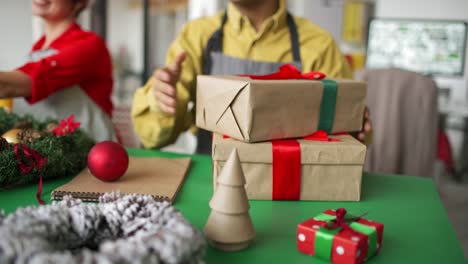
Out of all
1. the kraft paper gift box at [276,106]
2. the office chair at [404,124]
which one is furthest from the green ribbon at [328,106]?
the office chair at [404,124]

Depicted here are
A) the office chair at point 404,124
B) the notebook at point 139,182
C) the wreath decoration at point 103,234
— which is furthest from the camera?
the office chair at point 404,124

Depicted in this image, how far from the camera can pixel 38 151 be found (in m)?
0.84

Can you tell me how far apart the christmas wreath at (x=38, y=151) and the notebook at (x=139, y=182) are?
0.04m

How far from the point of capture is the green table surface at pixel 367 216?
61 cm

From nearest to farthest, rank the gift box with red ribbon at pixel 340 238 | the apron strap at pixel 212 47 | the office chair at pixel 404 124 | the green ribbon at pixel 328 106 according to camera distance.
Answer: the gift box with red ribbon at pixel 340 238 → the green ribbon at pixel 328 106 → the apron strap at pixel 212 47 → the office chair at pixel 404 124

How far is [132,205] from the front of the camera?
0.55 m

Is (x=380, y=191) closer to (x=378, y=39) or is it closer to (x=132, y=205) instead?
(x=132, y=205)

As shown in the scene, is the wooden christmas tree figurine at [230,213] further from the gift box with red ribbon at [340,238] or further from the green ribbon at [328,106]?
the green ribbon at [328,106]

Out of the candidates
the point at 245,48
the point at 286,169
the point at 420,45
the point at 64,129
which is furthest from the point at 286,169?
the point at 420,45

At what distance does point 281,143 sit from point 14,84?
2.33ft

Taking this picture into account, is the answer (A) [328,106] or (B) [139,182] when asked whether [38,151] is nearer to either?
(B) [139,182]

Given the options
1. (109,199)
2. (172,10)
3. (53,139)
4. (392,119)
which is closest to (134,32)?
(172,10)

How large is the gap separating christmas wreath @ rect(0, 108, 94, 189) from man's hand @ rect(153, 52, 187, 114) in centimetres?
19

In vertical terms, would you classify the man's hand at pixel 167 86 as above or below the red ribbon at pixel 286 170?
above
